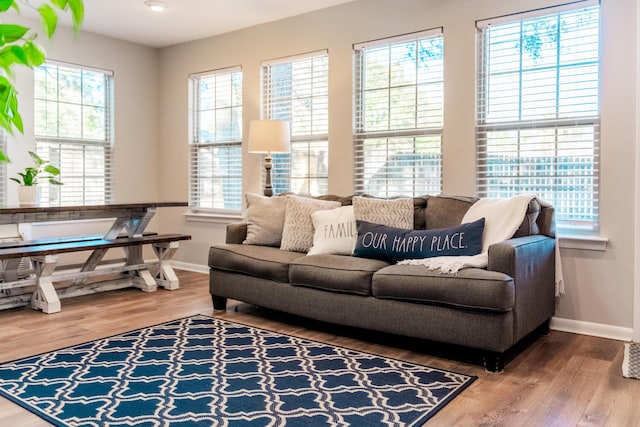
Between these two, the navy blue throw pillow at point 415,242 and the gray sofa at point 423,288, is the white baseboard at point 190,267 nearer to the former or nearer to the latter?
the gray sofa at point 423,288

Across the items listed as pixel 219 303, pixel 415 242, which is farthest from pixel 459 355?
pixel 219 303

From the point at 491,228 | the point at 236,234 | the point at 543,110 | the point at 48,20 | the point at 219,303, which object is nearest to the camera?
the point at 48,20

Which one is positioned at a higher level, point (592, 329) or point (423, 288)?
point (423, 288)

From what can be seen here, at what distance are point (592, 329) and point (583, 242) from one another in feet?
1.88

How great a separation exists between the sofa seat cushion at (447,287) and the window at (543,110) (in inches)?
46.7

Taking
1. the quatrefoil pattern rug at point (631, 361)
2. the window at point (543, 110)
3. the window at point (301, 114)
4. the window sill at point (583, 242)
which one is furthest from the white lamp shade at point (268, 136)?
the quatrefoil pattern rug at point (631, 361)

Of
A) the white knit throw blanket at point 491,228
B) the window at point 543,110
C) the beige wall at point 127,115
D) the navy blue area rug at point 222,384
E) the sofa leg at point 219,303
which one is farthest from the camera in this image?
the beige wall at point 127,115

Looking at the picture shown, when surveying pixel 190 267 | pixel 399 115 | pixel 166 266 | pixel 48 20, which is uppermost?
pixel 399 115

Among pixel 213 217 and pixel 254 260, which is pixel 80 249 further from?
pixel 213 217

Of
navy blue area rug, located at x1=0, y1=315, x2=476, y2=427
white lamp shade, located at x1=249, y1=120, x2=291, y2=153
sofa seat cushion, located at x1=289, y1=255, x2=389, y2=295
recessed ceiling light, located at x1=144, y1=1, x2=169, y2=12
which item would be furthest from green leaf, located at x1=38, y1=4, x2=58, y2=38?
recessed ceiling light, located at x1=144, y1=1, x2=169, y2=12

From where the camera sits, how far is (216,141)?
18.6ft

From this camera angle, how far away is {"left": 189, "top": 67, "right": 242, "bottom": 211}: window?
5488 millimetres

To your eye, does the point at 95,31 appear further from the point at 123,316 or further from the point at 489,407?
the point at 489,407

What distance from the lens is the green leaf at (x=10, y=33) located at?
0.36m
